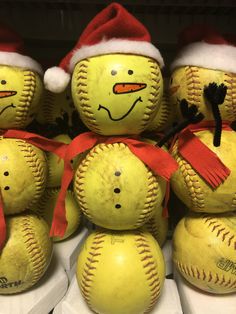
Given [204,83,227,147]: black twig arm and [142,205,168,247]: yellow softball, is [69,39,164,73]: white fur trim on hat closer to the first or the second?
[204,83,227,147]: black twig arm

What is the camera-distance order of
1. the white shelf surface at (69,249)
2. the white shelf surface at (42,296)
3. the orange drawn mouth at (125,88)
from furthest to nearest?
the white shelf surface at (69,249) → the white shelf surface at (42,296) → the orange drawn mouth at (125,88)

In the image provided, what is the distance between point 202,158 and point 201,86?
122 millimetres

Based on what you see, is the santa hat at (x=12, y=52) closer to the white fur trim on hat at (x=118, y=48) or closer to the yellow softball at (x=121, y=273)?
the white fur trim on hat at (x=118, y=48)

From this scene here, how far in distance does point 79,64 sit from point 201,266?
40cm

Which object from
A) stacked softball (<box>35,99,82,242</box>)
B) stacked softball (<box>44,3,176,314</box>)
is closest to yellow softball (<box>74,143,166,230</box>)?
stacked softball (<box>44,3,176,314</box>)

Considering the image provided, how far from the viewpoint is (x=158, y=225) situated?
76 cm

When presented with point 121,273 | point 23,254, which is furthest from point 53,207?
point 121,273

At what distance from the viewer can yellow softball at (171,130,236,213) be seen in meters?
0.60

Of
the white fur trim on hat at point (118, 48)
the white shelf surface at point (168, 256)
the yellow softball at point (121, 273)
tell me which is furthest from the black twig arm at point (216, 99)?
the white shelf surface at point (168, 256)

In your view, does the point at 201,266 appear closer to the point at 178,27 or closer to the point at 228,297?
the point at 228,297

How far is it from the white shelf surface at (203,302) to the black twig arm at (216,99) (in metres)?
0.28

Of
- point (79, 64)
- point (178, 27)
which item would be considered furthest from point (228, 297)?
point (178, 27)

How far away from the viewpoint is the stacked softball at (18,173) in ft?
2.03

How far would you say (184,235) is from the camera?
0.65m
